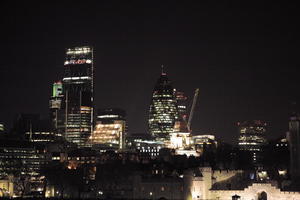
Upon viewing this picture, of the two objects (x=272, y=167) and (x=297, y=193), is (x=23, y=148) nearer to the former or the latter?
(x=272, y=167)

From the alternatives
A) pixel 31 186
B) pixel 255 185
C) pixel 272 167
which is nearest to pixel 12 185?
pixel 31 186

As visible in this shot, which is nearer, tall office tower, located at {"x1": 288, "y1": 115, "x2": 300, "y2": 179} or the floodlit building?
tall office tower, located at {"x1": 288, "y1": 115, "x2": 300, "y2": 179}

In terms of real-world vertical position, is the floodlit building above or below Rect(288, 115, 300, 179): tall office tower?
below

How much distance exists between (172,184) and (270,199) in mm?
19167

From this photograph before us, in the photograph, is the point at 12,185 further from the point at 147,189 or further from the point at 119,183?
the point at 147,189

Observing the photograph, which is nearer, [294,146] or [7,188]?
[294,146]

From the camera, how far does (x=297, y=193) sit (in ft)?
282

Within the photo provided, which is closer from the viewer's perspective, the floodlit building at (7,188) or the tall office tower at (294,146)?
the tall office tower at (294,146)

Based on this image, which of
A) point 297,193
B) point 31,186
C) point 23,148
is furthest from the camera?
point 23,148

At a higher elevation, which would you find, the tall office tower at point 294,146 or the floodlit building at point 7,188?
the tall office tower at point 294,146

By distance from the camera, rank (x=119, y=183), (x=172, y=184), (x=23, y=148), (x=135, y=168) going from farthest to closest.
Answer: (x=23, y=148) < (x=135, y=168) < (x=119, y=183) < (x=172, y=184)

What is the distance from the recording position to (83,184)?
124 m

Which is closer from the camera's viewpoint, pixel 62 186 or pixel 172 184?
pixel 172 184

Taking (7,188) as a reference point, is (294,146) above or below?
above
